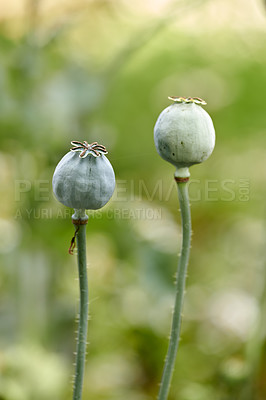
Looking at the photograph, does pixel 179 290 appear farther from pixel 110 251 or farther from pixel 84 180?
pixel 110 251

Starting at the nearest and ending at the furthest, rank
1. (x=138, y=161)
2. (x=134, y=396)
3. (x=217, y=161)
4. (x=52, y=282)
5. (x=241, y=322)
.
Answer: (x=134, y=396)
(x=52, y=282)
(x=241, y=322)
(x=138, y=161)
(x=217, y=161)

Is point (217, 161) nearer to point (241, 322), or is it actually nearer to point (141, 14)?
point (141, 14)

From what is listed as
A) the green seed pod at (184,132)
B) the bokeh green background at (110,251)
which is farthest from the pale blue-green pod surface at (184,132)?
the bokeh green background at (110,251)

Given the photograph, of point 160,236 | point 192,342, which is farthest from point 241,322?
point 160,236
